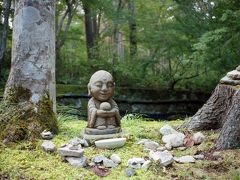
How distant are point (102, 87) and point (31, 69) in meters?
0.85

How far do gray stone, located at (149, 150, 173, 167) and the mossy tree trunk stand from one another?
4.24 feet

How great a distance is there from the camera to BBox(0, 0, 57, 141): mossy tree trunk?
4.38 metres

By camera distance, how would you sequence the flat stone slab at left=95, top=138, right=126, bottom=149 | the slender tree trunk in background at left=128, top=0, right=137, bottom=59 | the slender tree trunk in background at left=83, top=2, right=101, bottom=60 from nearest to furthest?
the flat stone slab at left=95, top=138, right=126, bottom=149, the slender tree trunk in background at left=83, top=2, right=101, bottom=60, the slender tree trunk in background at left=128, top=0, right=137, bottom=59

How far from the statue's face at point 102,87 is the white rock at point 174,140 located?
0.79 m

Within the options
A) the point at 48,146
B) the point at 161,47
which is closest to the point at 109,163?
the point at 48,146

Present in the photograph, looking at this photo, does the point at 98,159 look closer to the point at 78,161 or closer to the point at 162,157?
the point at 78,161

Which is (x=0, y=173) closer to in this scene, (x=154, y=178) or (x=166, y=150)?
(x=154, y=178)

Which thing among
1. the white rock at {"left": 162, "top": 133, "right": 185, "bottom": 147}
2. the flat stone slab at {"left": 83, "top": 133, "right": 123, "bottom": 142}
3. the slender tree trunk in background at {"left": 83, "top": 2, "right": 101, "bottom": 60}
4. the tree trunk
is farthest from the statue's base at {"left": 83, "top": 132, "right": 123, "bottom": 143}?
the slender tree trunk in background at {"left": 83, "top": 2, "right": 101, "bottom": 60}

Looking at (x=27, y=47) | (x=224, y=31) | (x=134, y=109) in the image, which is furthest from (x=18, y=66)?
(x=134, y=109)

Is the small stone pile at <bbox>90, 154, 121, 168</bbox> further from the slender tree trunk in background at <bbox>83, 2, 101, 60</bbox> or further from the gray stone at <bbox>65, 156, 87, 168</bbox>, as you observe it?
the slender tree trunk in background at <bbox>83, 2, 101, 60</bbox>

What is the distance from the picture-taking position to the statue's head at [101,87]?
4246 mm

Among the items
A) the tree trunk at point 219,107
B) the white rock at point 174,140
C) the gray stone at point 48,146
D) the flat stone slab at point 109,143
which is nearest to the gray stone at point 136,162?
the flat stone slab at point 109,143

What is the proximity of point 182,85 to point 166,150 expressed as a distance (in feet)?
21.1

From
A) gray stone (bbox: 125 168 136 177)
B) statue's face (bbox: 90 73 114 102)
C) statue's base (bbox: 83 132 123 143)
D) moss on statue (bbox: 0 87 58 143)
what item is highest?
statue's face (bbox: 90 73 114 102)
